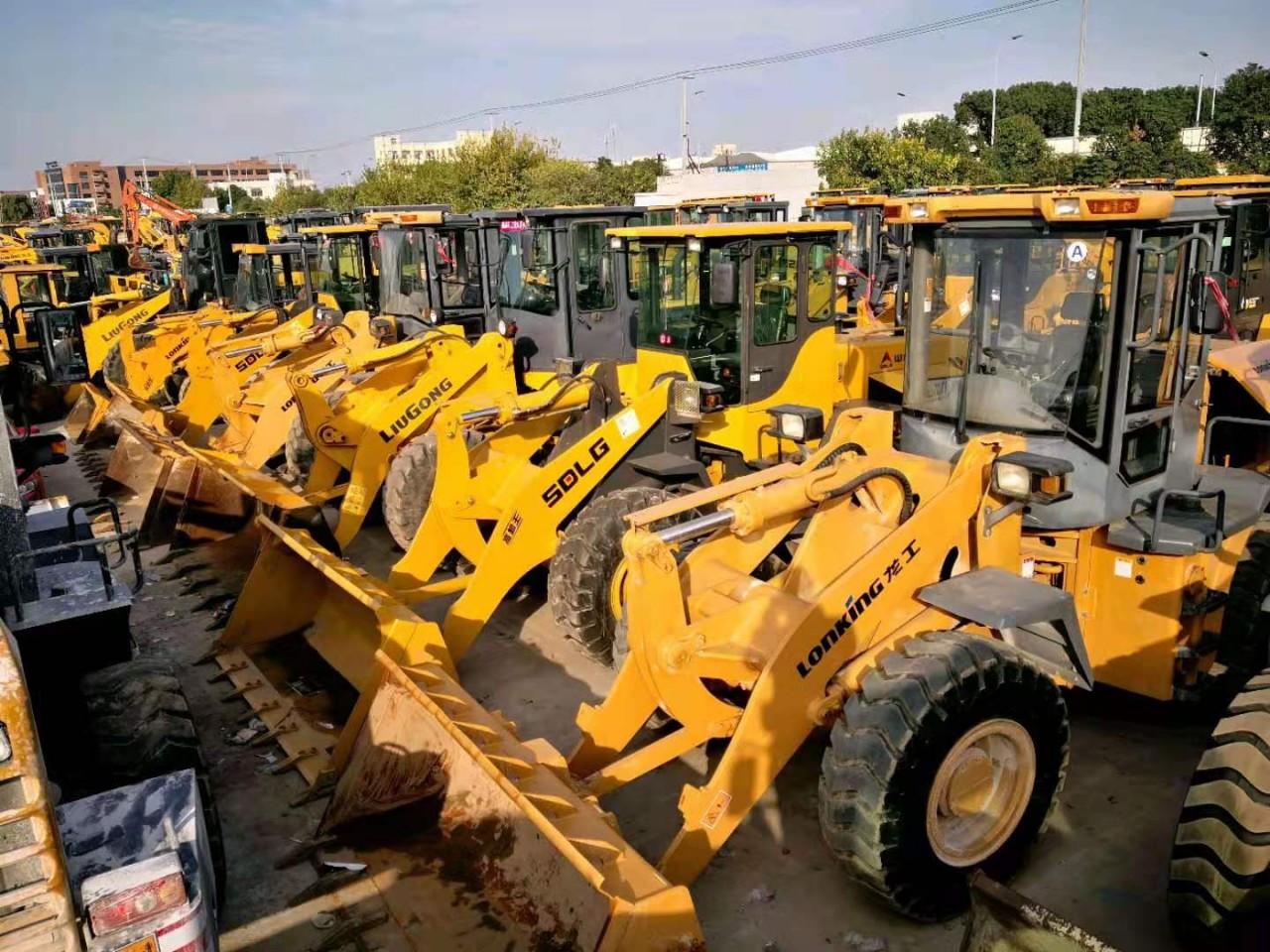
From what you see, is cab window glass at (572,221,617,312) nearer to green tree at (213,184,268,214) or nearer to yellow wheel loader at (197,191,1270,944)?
yellow wheel loader at (197,191,1270,944)

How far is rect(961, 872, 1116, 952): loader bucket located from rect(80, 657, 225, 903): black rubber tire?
10.5 ft

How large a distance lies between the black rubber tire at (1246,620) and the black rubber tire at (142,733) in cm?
509

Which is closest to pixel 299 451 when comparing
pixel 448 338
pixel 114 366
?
pixel 448 338

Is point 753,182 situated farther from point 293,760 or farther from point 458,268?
point 293,760

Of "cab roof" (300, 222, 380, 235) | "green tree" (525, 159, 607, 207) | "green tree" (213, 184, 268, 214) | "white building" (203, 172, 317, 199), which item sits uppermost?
"white building" (203, 172, 317, 199)

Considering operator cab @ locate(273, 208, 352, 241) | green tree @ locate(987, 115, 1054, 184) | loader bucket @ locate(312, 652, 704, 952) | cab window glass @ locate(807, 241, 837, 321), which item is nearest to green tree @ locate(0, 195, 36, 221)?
operator cab @ locate(273, 208, 352, 241)

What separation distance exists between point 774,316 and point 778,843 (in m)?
3.50

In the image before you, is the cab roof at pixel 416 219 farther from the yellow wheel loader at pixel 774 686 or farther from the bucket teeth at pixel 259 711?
the yellow wheel loader at pixel 774 686

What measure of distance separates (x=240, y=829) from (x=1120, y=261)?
496 centimetres

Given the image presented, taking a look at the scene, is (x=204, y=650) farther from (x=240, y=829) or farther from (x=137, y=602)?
(x=240, y=829)

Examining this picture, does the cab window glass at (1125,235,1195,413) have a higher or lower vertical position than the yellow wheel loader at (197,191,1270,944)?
higher

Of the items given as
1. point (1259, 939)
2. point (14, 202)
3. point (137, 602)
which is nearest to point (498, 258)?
point (137, 602)

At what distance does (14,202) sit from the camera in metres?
65.8

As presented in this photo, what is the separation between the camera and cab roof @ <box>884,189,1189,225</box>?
165 inches
